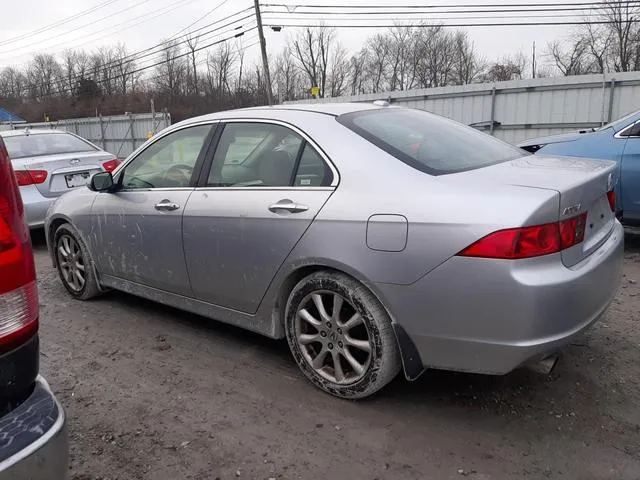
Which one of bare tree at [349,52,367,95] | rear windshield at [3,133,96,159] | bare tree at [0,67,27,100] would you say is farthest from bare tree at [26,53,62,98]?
rear windshield at [3,133,96,159]

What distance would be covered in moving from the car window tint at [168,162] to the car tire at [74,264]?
0.85 meters

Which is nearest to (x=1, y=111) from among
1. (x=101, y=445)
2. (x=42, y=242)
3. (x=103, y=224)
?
(x=42, y=242)

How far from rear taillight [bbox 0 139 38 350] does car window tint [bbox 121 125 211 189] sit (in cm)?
191

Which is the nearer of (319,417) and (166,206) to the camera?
(319,417)

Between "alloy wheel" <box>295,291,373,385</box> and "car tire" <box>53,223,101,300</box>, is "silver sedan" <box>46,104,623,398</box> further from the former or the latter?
"car tire" <box>53,223,101,300</box>

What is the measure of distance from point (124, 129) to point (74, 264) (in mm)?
20530

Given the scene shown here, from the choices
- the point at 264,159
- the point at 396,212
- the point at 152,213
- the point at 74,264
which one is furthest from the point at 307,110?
the point at 74,264

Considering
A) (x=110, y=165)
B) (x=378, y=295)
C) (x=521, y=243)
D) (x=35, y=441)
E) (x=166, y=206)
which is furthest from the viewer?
(x=110, y=165)

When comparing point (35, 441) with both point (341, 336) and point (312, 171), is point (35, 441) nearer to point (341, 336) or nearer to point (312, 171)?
point (341, 336)

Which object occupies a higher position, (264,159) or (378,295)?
(264,159)

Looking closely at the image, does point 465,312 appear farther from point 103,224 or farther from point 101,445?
point 103,224

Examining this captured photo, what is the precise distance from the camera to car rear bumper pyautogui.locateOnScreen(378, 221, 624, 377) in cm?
229

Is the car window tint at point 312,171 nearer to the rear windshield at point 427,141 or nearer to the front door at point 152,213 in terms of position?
the rear windshield at point 427,141

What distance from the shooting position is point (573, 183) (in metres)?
2.52
